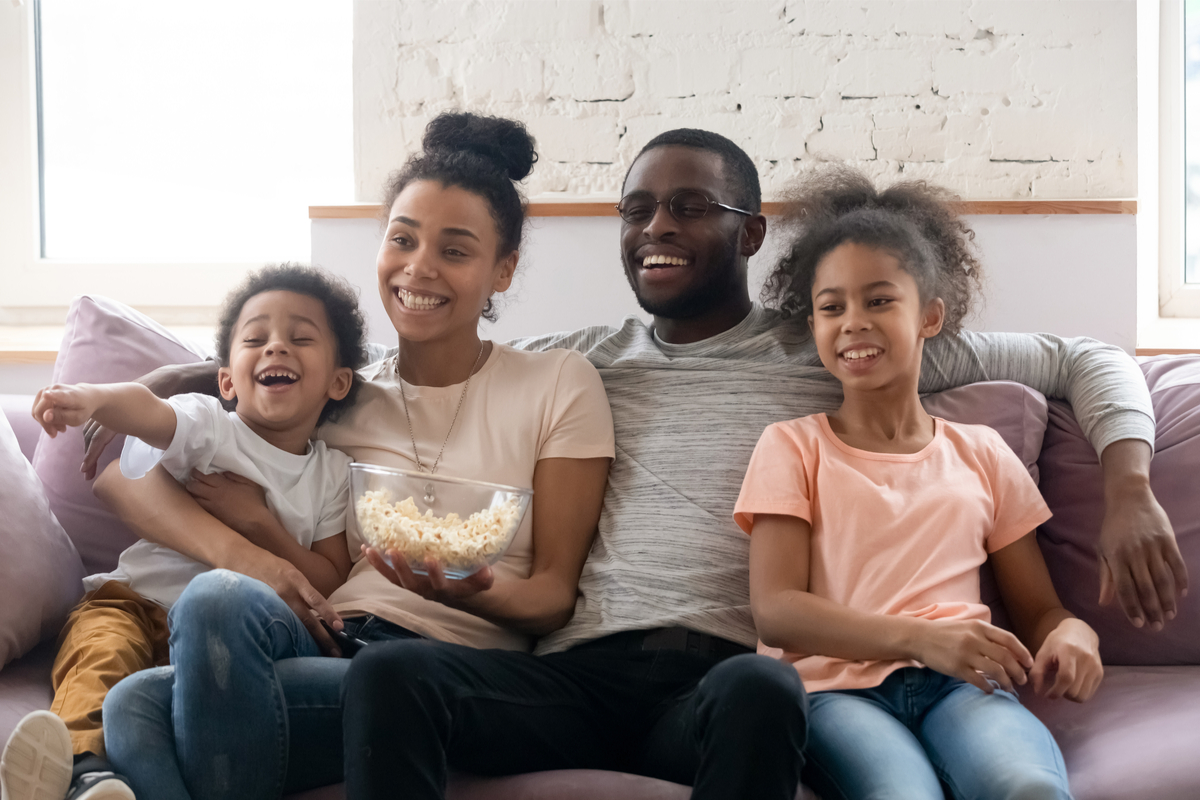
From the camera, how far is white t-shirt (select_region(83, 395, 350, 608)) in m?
1.32

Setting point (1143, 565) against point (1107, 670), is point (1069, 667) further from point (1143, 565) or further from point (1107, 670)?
point (1107, 670)

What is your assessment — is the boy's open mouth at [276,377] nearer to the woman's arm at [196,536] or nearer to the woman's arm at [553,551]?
the woman's arm at [196,536]

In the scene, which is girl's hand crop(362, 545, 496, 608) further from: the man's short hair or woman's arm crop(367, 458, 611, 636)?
the man's short hair

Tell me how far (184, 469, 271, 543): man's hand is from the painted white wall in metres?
0.79

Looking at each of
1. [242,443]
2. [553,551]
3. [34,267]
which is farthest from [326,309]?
[34,267]

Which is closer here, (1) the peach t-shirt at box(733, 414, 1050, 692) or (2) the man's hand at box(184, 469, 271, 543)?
(1) the peach t-shirt at box(733, 414, 1050, 692)

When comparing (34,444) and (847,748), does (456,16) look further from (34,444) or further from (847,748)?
(847,748)

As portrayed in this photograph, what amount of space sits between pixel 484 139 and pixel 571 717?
0.91 m

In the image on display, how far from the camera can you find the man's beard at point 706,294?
1.55 metres

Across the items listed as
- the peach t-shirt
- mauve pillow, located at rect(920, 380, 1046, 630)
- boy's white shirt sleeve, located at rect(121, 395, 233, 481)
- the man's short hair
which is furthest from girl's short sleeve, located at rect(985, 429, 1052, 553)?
boy's white shirt sleeve, located at rect(121, 395, 233, 481)

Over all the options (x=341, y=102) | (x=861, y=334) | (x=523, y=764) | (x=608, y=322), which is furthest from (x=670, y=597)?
(x=341, y=102)

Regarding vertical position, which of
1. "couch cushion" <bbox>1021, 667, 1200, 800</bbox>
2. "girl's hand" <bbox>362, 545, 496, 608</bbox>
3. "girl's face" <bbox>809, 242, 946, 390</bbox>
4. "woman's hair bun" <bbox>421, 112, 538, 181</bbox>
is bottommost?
"couch cushion" <bbox>1021, 667, 1200, 800</bbox>

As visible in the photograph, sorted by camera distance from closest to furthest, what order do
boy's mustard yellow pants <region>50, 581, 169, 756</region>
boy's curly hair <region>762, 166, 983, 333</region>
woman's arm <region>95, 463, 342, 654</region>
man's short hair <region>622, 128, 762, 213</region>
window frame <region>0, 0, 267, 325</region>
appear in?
boy's mustard yellow pants <region>50, 581, 169, 756</region> → woman's arm <region>95, 463, 342, 654</region> → boy's curly hair <region>762, 166, 983, 333</region> → man's short hair <region>622, 128, 762, 213</region> → window frame <region>0, 0, 267, 325</region>

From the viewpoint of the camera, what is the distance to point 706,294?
1.56 meters
